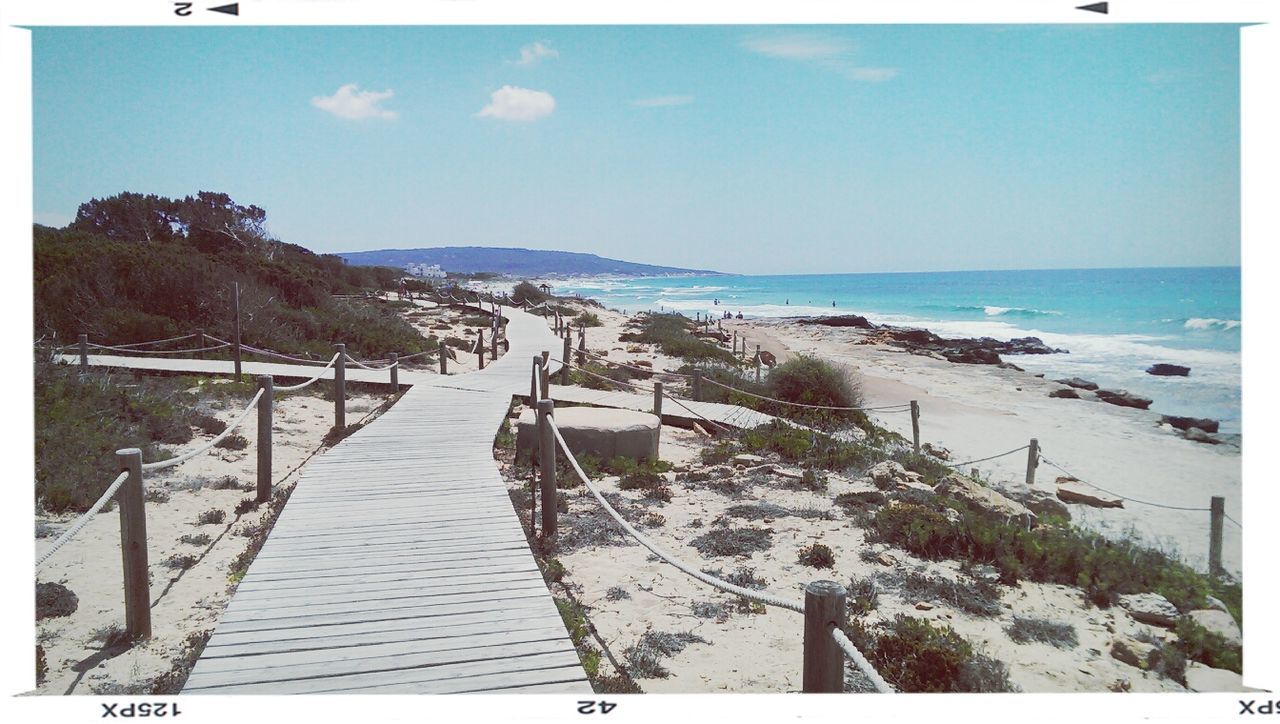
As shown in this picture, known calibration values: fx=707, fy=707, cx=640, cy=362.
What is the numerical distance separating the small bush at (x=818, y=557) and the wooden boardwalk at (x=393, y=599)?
2459 millimetres

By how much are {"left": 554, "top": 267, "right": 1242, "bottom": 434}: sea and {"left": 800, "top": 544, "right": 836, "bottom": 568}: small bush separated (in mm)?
3294

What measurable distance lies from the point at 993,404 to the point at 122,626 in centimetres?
2145

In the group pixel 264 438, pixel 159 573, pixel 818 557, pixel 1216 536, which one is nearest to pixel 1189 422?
pixel 1216 536

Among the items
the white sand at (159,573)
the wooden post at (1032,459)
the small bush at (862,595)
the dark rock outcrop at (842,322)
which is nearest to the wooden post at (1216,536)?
the small bush at (862,595)

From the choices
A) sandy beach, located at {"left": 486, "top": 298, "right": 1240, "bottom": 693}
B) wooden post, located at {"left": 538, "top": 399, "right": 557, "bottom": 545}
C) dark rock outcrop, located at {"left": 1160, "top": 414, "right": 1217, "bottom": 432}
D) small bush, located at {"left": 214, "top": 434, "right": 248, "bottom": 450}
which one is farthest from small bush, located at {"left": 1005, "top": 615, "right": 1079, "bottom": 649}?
dark rock outcrop, located at {"left": 1160, "top": 414, "right": 1217, "bottom": 432}

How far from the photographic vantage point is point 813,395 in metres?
13.3

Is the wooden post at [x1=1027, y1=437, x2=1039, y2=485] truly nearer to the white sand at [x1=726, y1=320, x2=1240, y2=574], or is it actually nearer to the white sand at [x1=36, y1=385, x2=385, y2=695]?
the white sand at [x1=726, y1=320, x2=1240, y2=574]

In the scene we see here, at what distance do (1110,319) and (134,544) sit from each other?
5212 cm

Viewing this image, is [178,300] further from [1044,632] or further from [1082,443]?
[1082,443]

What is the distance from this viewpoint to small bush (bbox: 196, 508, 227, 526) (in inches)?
255

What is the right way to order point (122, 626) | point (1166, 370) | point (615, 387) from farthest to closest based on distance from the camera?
point (1166, 370)
point (615, 387)
point (122, 626)

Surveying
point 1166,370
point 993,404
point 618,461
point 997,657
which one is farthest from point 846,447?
point 1166,370
